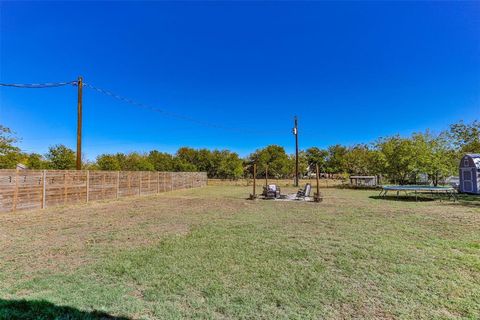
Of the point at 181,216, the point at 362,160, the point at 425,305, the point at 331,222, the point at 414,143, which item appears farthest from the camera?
the point at 362,160

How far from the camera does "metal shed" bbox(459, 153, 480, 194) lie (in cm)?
1548

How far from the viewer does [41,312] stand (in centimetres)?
233

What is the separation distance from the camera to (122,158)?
1387 inches

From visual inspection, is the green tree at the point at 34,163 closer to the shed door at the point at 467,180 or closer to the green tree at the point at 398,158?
the green tree at the point at 398,158

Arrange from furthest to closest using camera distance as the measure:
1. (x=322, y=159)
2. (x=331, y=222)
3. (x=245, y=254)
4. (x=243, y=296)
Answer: (x=322, y=159)
(x=331, y=222)
(x=245, y=254)
(x=243, y=296)

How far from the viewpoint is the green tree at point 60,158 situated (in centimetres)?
1526

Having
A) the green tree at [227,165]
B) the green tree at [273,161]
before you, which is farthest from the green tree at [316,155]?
the green tree at [227,165]

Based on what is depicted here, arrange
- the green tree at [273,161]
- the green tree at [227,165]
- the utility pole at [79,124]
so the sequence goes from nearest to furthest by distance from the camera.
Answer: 1. the utility pole at [79,124]
2. the green tree at [227,165]
3. the green tree at [273,161]

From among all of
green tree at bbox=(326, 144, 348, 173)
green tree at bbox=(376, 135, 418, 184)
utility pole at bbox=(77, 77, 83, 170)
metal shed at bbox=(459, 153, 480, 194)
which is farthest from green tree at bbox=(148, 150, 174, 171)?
metal shed at bbox=(459, 153, 480, 194)

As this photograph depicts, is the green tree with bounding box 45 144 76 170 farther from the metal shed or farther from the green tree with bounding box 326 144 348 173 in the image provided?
the green tree with bounding box 326 144 348 173

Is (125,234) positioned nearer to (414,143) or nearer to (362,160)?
(414,143)

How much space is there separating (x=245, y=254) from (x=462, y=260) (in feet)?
10.6

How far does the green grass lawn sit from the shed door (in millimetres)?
12955

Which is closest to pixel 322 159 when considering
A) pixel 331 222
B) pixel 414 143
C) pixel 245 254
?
pixel 414 143
